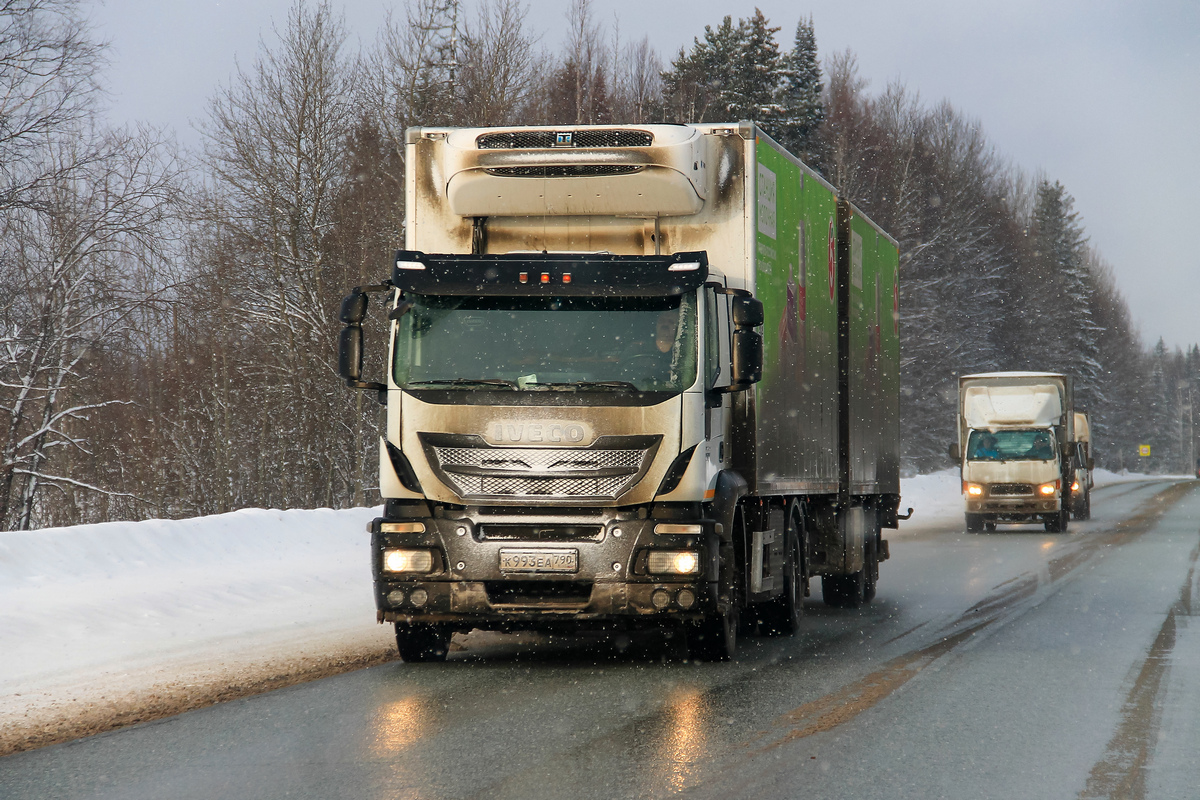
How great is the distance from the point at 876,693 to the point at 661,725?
1.75 metres

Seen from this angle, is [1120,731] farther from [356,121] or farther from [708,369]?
[356,121]

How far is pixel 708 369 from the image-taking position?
836 centimetres

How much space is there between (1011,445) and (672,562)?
914 inches

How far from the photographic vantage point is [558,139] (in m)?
9.08

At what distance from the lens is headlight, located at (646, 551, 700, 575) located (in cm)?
819

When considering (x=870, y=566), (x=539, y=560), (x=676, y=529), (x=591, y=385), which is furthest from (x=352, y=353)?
(x=870, y=566)

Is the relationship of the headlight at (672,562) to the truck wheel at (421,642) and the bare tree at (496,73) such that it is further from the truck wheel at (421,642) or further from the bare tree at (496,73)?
the bare tree at (496,73)

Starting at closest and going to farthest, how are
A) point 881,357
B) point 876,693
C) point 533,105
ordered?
point 876,693 → point 881,357 → point 533,105

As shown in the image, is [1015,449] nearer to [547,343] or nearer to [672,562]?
[672,562]

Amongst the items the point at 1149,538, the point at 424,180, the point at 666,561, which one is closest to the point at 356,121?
the point at 1149,538

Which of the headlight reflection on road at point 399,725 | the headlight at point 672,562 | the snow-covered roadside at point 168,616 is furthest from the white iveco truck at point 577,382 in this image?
the snow-covered roadside at point 168,616

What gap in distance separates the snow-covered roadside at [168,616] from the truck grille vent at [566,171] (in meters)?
3.53

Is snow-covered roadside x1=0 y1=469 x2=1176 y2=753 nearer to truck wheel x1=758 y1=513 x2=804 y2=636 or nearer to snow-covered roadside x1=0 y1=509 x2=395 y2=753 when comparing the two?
snow-covered roadside x1=0 y1=509 x2=395 y2=753

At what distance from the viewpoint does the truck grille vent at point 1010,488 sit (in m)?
29.1
